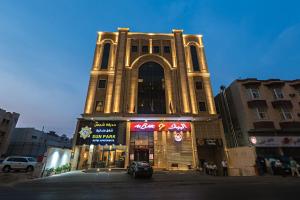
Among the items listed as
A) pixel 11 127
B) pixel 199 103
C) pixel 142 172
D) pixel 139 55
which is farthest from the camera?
pixel 11 127

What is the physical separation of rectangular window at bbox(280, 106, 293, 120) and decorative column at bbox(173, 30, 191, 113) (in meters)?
14.6

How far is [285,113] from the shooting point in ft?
82.8

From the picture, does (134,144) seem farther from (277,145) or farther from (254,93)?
(254,93)

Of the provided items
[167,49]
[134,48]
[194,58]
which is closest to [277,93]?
[194,58]

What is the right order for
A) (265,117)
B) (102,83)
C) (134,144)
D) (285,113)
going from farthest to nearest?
(102,83) → (285,113) → (265,117) → (134,144)

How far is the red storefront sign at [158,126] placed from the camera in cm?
2483

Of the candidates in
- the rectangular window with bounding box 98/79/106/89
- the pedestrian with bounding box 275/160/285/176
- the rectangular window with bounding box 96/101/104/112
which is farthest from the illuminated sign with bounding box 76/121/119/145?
the pedestrian with bounding box 275/160/285/176

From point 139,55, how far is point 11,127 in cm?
4079

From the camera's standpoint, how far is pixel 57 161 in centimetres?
1966

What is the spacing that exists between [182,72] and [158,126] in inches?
465

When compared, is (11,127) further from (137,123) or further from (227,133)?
(227,133)

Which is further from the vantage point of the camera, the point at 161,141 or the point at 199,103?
the point at 199,103

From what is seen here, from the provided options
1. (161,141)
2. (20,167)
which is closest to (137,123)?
(161,141)

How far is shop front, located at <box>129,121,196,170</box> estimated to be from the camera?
927 inches
